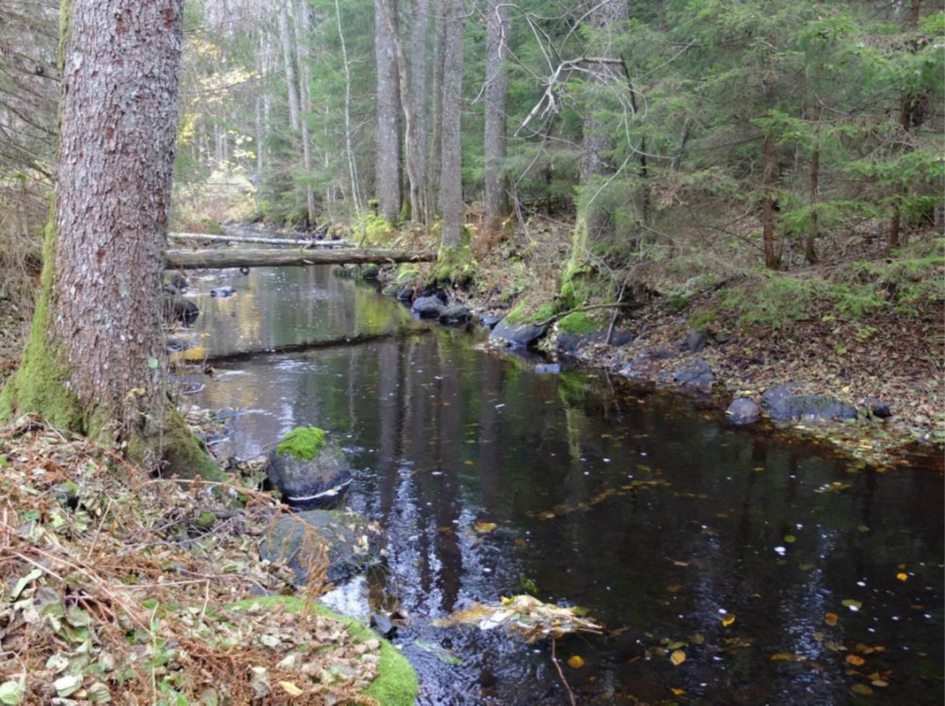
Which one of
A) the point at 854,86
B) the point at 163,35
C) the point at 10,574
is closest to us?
the point at 10,574

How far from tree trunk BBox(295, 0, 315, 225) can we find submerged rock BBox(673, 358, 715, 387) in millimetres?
20665

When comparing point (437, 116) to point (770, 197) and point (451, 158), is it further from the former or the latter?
point (770, 197)

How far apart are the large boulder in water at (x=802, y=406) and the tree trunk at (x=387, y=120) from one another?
54.0 feet

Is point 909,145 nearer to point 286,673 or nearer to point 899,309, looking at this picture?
point 899,309

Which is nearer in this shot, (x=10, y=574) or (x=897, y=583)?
(x=10, y=574)

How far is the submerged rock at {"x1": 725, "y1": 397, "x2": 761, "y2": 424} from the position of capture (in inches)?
366

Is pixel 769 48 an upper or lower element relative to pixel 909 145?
upper

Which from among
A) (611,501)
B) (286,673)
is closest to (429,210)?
(611,501)

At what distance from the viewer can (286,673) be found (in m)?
3.05

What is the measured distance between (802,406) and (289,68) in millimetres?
29985

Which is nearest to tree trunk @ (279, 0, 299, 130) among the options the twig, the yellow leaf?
the twig

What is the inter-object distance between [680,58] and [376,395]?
707 cm

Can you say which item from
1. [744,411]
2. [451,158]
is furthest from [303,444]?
[451,158]

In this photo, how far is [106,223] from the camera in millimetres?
4758
